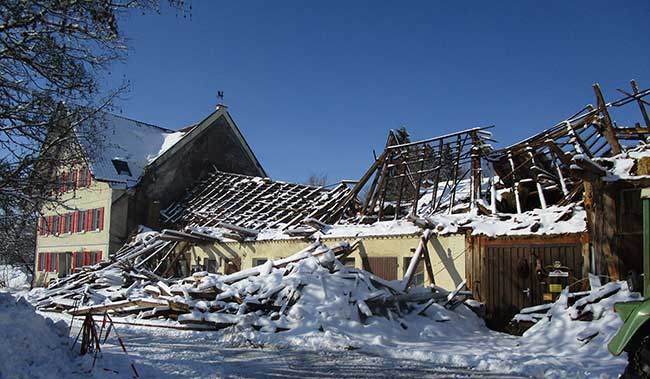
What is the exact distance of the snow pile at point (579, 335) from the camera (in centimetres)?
1031

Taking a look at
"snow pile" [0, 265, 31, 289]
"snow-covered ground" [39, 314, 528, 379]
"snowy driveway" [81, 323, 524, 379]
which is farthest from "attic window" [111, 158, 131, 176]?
"snow pile" [0, 265, 31, 289]

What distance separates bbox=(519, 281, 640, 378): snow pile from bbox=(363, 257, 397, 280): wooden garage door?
5701 millimetres

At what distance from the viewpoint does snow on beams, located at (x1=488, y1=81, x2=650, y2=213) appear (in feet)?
56.7

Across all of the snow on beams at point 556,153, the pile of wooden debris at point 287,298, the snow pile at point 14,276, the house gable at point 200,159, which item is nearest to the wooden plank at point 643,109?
the snow on beams at point 556,153

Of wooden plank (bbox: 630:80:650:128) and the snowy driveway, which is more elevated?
wooden plank (bbox: 630:80:650:128)

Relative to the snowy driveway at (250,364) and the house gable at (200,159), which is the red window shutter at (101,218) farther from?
the snowy driveway at (250,364)

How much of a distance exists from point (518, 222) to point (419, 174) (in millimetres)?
5111

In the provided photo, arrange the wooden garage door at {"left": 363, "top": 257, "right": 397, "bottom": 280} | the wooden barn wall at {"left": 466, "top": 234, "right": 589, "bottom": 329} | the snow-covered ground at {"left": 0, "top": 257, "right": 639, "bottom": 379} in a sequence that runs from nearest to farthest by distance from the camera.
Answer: the snow-covered ground at {"left": 0, "top": 257, "right": 639, "bottom": 379}
the wooden barn wall at {"left": 466, "top": 234, "right": 589, "bottom": 329}
the wooden garage door at {"left": 363, "top": 257, "right": 397, "bottom": 280}

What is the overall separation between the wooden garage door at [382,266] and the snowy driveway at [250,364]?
6423 millimetres

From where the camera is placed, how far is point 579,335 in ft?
40.1

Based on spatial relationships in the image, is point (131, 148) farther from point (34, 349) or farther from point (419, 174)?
point (34, 349)

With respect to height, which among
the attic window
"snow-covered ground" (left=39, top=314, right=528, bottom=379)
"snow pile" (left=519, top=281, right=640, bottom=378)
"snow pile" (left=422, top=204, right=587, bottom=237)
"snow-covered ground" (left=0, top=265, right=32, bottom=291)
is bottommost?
"snow-covered ground" (left=0, top=265, right=32, bottom=291)

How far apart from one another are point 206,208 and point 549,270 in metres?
18.7

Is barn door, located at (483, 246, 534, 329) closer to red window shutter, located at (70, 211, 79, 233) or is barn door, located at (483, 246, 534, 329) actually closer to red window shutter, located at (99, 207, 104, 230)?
red window shutter, located at (99, 207, 104, 230)
